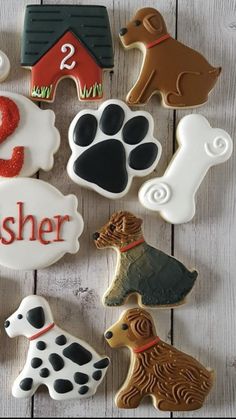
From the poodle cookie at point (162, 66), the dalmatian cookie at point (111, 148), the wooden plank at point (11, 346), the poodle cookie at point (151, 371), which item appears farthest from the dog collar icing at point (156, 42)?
the poodle cookie at point (151, 371)

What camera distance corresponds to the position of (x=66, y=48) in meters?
0.91

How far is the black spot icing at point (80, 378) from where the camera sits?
88 centimetres

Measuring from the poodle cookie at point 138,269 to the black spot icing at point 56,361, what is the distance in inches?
4.2

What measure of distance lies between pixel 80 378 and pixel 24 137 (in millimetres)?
367

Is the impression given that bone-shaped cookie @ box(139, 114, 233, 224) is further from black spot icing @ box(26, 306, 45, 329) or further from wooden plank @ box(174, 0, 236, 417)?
black spot icing @ box(26, 306, 45, 329)

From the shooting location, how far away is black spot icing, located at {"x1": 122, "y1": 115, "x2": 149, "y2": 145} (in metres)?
0.91

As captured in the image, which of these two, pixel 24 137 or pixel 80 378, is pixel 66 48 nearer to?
pixel 24 137

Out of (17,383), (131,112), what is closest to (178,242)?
(131,112)

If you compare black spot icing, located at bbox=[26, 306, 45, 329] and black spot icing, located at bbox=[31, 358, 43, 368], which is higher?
black spot icing, located at bbox=[26, 306, 45, 329]

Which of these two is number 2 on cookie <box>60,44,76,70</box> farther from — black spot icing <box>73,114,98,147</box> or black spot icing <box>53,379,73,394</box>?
black spot icing <box>53,379,73,394</box>

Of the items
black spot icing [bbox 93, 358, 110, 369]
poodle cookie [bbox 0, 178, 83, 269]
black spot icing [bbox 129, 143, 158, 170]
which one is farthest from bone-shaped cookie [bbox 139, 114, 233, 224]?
black spot icing [bbox 93, 358, 110, 369]

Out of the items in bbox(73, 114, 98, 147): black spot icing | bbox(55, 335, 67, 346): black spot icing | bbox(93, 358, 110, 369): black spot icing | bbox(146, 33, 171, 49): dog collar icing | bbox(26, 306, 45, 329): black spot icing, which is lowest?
bbox(93, 358, 110, 369): black spot icing

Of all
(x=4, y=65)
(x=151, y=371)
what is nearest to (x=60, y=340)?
(x=151, y=371)

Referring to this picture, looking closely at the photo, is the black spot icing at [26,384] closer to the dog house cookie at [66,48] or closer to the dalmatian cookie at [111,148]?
the dalmatian cookie at [111,148]
